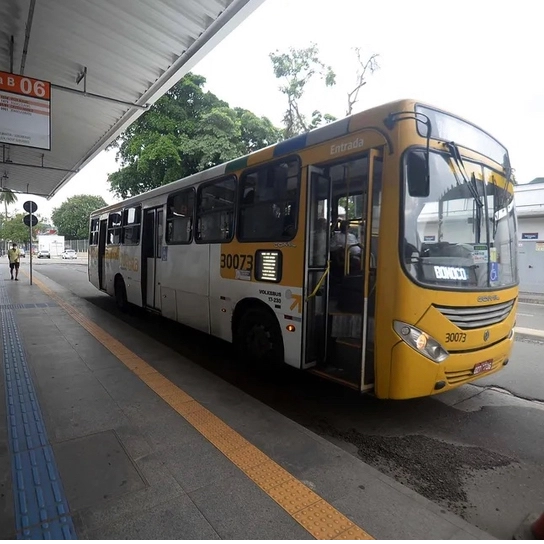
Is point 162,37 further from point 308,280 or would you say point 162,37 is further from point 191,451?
point 191,451

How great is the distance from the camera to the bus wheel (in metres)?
9.12

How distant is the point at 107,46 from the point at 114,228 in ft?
14.7

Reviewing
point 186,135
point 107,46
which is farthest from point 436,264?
point 186,135

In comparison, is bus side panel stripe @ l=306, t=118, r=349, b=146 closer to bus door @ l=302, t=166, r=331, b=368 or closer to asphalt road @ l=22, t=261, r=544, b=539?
bus door @ l=302, t=166, r=331, b=368

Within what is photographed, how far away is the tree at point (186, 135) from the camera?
15.1 metres

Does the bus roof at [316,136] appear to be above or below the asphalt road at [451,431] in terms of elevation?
above

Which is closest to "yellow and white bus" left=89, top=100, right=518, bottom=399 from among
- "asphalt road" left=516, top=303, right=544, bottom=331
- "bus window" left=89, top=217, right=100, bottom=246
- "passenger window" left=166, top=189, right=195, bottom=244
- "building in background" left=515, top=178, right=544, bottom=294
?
"passenger window" left=166, top=189, right=195, bottom=244

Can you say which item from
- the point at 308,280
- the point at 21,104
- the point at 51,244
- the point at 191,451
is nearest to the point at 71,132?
the point at 21,104

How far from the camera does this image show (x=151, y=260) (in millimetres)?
7652

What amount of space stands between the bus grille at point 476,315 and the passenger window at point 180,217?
4.14 meters

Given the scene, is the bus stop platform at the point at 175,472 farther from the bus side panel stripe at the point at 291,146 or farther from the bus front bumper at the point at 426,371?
the bus side panel stripe at the point at 291,146

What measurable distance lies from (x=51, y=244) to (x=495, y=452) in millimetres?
56823

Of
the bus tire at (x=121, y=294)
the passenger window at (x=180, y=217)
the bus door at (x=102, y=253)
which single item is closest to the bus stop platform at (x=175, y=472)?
the passenger window at (x=180, y=217)

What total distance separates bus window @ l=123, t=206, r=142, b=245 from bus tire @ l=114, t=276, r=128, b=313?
111 centimetres
